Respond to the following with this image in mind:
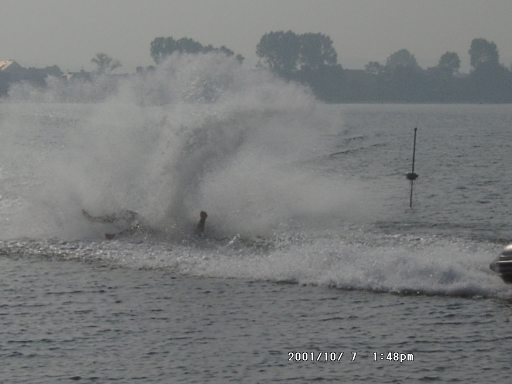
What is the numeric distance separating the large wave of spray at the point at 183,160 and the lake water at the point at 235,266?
118 mm

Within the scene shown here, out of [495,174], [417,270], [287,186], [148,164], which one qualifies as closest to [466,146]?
[495,174]

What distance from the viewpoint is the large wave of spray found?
141 feet

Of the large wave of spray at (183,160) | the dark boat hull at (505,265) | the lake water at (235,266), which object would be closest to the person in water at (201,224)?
the lake water at (235,266)

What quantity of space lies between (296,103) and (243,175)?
5.02 m

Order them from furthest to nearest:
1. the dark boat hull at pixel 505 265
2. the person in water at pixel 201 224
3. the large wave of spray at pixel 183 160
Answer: the large wave of spray at pixel 183 160 < the person in water at pixel 201 224 < the dark boat hull at pixel 505 265

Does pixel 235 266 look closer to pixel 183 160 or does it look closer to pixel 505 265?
pixel 505 265

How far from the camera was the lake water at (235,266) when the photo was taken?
24281 mm

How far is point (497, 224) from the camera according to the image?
4716 centimetres

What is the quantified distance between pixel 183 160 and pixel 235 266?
A: 11.9 meters

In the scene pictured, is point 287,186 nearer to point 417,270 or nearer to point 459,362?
point 417,270

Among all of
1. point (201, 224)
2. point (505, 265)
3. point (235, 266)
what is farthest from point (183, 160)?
point (505, 265)

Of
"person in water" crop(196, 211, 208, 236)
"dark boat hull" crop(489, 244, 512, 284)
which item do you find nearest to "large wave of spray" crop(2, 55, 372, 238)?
"person in water" crop(196, 211, 208, 236)

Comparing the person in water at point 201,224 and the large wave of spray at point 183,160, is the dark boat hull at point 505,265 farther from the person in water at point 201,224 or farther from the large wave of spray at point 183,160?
the person in water at point 201,224

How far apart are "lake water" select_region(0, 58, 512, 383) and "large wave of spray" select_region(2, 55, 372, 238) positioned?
118 millimetres
